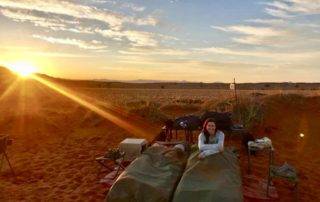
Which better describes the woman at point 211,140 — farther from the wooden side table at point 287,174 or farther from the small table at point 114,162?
the small table at point 114,162

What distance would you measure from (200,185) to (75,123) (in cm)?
1129

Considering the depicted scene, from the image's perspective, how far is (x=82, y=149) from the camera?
1360cm

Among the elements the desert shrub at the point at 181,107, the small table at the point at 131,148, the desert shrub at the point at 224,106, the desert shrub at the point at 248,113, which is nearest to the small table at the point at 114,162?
the small table at the point at 131,148

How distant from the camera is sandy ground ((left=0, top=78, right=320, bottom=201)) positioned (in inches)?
376

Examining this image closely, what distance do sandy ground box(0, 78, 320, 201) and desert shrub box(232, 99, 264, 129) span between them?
33 centimetres

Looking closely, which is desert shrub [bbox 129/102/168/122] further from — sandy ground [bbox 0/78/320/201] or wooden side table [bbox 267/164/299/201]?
wooden side table [bbox 267/164/299/201]

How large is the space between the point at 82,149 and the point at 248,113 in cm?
600

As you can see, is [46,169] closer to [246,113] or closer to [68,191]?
[68,191]

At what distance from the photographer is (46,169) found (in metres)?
11.3

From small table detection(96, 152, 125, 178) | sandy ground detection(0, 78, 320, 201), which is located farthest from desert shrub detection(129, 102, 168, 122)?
small table detection(96, 152, 125, 178)

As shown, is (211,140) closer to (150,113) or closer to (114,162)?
(114,162)

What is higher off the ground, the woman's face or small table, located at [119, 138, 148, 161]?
the woman's face

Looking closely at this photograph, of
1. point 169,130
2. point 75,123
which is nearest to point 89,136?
point 75,123

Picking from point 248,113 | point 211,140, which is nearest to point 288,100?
point 248,113
